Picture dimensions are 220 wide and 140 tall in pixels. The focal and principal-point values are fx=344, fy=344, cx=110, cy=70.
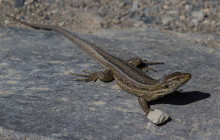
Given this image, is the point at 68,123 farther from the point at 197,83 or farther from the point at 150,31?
the point at 150,31

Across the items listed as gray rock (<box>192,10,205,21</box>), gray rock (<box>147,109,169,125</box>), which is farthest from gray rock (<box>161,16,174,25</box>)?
gray rock (<box>147,109,169,125</box>)

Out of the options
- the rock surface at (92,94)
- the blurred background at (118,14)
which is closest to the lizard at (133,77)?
the rock surface at (92,94)

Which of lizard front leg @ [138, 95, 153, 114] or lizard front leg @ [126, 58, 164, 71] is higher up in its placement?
lizard front leg @ [126, 58, 164, 71]

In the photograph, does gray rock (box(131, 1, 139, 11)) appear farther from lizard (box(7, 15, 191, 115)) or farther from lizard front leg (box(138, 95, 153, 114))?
lizard front leg (box(138, 95, 153, 114))

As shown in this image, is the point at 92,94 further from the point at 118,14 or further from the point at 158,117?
the point at 118,14

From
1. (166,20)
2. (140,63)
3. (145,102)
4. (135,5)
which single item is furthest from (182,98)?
(135,5)

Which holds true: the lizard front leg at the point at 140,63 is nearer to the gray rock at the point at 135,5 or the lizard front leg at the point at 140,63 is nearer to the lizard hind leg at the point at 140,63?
the lizard hind leg at the point at 140,63
